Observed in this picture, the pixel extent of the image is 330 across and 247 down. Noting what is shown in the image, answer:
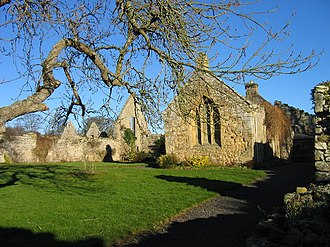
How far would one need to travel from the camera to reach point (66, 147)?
29.5 m

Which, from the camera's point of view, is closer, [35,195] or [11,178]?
[35,195]

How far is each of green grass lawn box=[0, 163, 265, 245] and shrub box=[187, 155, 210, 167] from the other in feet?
21.9

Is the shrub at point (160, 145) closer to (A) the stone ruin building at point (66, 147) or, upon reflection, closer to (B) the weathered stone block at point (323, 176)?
(A) the stone ruin building at point (66, 147)

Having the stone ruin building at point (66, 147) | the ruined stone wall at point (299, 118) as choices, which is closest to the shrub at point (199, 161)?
the stone ruin building at point (66, 147)

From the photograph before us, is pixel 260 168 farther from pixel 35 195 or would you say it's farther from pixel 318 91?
pixel 35 195

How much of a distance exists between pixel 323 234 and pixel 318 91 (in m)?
4.41

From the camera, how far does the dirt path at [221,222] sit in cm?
549

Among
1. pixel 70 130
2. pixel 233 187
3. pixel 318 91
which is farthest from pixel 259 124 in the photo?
pixel 70 130

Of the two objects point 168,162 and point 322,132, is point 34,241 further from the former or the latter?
point 168,162

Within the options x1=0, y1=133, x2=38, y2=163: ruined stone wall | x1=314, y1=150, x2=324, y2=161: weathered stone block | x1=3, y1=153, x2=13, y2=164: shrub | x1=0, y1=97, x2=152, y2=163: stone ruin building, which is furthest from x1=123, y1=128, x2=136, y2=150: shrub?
x1=314, y1=150, x2=324, y2=161: weathered stone block

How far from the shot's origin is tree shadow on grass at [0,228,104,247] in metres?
5.16

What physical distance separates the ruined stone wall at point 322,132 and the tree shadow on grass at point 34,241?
4.89m

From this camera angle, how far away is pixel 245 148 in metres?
19.4

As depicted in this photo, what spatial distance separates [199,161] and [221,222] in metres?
13.2
